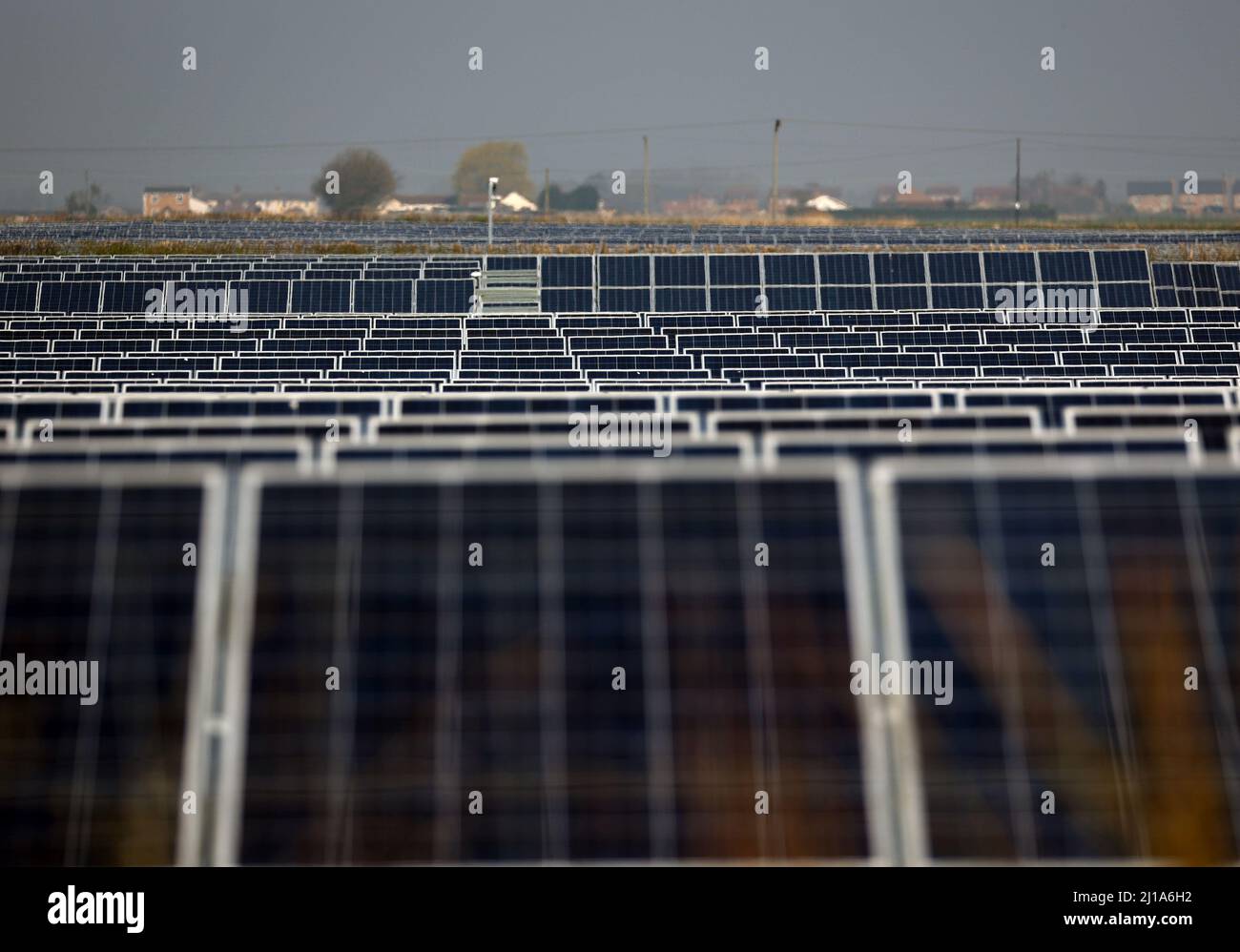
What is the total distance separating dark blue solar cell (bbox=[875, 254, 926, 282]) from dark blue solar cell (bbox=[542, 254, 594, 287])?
536 cm

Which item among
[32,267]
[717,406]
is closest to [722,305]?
[717,406]

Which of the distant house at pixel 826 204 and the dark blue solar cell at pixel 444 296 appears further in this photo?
the distant house at pixel 826 204

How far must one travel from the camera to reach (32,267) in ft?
83.9

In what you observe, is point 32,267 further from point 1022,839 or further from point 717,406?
point 1022,839

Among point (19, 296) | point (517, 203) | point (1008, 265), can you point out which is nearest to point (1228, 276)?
point (1008, 265)

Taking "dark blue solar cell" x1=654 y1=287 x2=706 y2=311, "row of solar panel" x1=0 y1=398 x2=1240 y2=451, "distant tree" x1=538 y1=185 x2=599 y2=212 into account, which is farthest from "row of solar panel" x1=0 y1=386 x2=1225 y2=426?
"distant tree" x1=538 y1=185 x2=599 y2=212

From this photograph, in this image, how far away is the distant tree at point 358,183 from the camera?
40625 millimetres

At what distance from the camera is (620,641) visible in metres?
4.38

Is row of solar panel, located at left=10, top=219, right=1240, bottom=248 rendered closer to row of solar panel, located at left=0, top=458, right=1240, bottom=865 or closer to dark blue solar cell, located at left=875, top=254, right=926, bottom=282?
dark blue solar cell, located at left=875, top=254, right=926, bottom=282

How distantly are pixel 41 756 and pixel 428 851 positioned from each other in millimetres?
1510

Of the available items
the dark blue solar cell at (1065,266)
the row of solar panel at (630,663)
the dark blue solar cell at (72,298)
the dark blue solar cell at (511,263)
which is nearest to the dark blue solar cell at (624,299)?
the dark blue solar cell at (511,263)

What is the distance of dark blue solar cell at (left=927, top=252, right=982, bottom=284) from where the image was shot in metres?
20.4

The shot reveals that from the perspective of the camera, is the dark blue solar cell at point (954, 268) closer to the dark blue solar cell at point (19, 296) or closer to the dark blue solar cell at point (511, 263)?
the dark blue solar cell at point (511, 263)

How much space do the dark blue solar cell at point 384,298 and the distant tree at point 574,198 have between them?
34.6m
